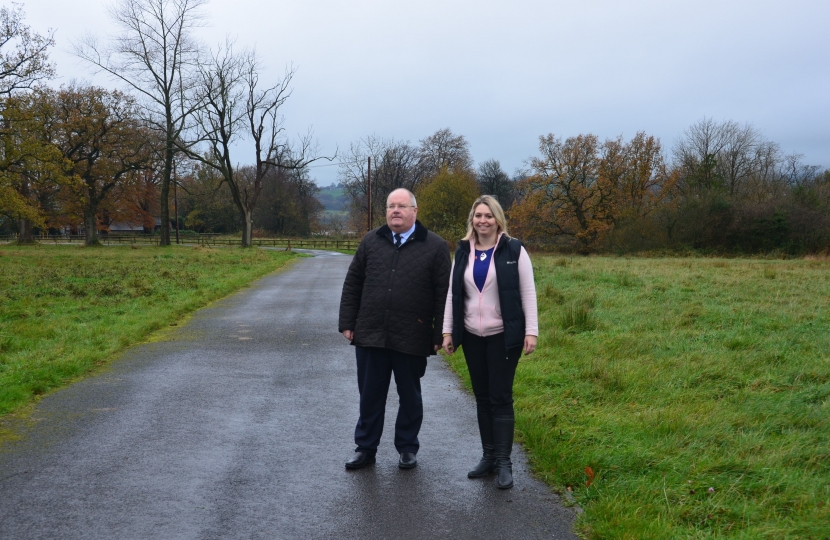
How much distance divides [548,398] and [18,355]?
6.26 meters

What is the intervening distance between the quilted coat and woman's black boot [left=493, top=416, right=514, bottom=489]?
0.68 meters

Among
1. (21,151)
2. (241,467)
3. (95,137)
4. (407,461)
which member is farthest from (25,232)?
(407,461)

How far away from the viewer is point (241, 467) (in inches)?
184

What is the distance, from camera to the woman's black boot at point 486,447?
4.57 meters

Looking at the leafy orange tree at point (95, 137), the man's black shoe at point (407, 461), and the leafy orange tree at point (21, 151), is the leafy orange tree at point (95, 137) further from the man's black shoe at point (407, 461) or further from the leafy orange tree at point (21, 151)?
the man's black shoe at point (407, 461)

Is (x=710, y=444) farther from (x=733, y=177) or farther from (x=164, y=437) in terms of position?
(x=733, y=177)

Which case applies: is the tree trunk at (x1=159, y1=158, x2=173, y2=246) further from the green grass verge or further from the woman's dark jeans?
the woman's dark jeans

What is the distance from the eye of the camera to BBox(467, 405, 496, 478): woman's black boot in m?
4.57

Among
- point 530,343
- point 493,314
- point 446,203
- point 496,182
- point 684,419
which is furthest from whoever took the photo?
point 496,182

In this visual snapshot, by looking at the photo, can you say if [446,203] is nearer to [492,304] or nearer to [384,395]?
[384,395]

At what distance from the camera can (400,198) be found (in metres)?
4.79

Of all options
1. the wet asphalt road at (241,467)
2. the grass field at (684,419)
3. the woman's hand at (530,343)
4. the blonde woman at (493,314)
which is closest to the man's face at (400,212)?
the blonde woman at (493,314)

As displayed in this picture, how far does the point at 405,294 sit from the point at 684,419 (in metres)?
2.55

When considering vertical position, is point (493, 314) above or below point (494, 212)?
below
